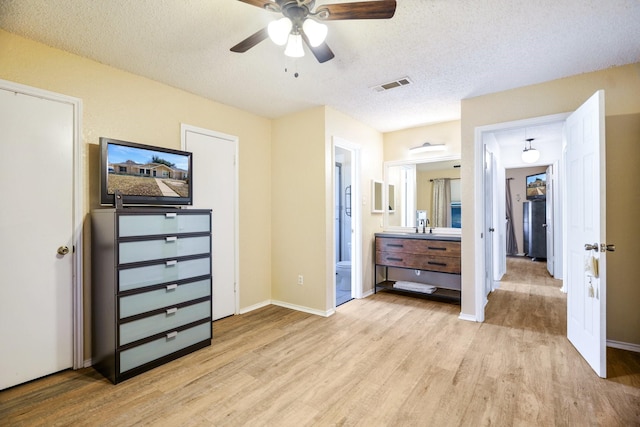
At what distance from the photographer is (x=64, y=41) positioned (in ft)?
7.18

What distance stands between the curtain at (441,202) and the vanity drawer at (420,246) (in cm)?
60

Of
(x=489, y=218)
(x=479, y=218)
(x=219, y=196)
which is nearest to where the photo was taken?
(x=479, y=218)

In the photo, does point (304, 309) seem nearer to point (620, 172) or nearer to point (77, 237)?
point (77, 237)

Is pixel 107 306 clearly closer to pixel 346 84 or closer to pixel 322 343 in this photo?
pixel 322 343

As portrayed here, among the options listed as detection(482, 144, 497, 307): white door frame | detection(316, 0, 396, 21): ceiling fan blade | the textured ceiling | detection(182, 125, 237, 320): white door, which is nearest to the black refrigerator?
detection(482, 144, 497, 307): white door frame

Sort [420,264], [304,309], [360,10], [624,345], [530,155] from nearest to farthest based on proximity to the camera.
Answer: [360,10]
[624,345]
[304,309]
[420,264]
[530,155]

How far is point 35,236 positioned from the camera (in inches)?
85.5

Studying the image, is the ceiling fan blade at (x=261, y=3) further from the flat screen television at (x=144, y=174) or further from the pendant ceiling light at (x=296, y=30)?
the flat screen television at (x=144, y=174)

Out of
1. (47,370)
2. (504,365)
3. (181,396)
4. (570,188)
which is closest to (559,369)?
(504,365)

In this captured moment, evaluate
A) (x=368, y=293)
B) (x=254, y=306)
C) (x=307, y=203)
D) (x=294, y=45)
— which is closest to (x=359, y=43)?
(x=294, y=45)

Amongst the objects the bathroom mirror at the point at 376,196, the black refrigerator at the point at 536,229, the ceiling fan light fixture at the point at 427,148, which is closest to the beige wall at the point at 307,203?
the bathroom mirror at the point at 376,196

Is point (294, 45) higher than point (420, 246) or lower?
higher

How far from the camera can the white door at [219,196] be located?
3191mm

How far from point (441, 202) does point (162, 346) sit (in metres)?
3.87
